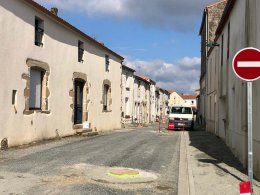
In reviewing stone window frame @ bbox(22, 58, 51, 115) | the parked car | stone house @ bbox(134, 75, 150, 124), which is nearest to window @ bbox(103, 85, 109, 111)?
the parked car

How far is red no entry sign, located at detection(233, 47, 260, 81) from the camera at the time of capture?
658cm

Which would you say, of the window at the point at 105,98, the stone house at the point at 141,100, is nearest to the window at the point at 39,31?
the window at the point at 105,98

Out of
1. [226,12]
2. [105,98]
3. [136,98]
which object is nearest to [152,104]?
[136,98]

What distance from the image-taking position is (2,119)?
14133mm

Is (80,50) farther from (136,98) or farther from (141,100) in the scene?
(141,100)

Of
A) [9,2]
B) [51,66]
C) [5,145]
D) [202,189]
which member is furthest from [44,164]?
[51,66]

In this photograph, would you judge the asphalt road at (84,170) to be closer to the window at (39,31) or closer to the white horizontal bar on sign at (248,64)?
the white horizontal bar on sign at (248,64)

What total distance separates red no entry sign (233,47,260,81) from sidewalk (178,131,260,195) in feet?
9.02

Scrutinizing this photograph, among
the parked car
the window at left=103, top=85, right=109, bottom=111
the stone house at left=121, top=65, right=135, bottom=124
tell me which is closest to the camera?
the window at left=103, top=85, right=109, bottom=111

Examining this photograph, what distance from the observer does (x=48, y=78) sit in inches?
711

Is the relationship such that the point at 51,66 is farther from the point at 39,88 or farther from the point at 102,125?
the point at 102,125

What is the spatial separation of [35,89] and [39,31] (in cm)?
266

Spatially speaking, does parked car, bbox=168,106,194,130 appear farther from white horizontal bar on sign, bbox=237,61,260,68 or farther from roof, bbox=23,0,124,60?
white horizontal bar on sign, bbox=237,61,260,68

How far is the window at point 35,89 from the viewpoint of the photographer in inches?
661
